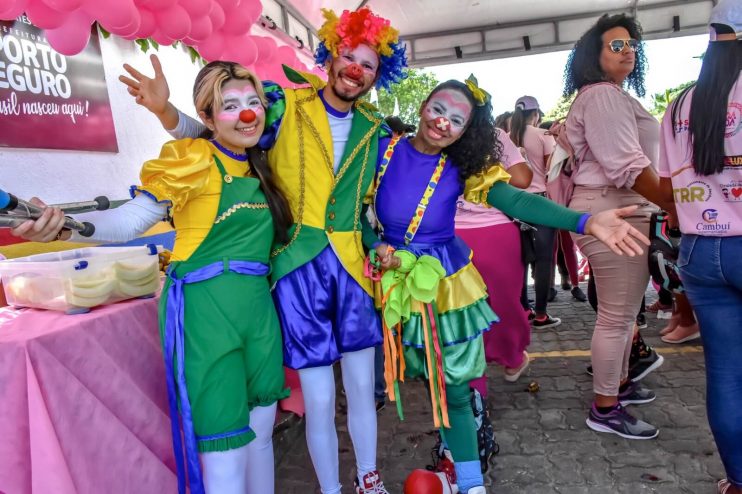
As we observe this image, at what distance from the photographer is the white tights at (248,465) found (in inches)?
62.7

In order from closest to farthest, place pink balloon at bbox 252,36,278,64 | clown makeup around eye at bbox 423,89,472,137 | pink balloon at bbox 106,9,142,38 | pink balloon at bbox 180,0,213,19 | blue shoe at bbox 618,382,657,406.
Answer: clown makeup around eye at bbox 423,89,472,137
pink balloon at bbox 106,9,142,38
pink balloon at bbox 180,0,213,19
blue shoe at bbox 618,382,657,406
pink balloon at bbox 252,36,278,64

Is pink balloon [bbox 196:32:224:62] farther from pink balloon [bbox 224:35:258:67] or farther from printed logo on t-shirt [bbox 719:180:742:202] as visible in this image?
printed logo on t-shirt [bbox 719:180:742:202]

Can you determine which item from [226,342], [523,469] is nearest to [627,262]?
[523,469]

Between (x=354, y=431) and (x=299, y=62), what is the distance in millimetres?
3313

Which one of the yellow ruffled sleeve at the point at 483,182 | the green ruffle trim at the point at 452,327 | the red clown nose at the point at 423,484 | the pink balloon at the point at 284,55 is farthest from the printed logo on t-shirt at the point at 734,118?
the pink balloon at the point at 284,55

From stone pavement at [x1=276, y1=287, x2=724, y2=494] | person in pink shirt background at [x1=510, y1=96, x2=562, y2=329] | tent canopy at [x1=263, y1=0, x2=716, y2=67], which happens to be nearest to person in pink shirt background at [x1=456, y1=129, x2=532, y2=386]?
stone pavement at [x1=276, y1=287, x2=724, y2=494]

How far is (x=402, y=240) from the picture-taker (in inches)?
78.3

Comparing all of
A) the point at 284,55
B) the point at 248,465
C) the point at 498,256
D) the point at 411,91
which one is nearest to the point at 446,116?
the point at 498,256

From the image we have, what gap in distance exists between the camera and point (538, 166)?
156 inches

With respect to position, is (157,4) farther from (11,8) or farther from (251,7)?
(251,7)

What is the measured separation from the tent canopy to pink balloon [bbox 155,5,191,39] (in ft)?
7.97

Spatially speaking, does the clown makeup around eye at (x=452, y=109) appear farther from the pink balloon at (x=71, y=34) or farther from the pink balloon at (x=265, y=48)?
the pink balloon at (x=265, y=48)

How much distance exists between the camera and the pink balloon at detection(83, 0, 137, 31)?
2.15 m

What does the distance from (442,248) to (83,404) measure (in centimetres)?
128
